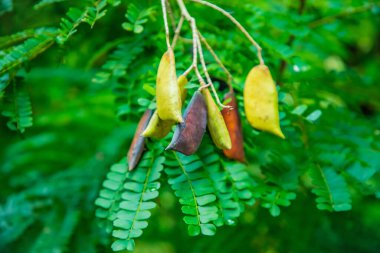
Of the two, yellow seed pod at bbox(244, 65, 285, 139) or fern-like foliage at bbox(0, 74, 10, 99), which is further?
fern-like foliage at bbox(0, 74, 10, 99)

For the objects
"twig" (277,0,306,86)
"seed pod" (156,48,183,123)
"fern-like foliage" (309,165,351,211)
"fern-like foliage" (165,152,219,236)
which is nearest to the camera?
"seed pod" (156,48,183,123)

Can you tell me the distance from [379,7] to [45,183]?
119 centimetres

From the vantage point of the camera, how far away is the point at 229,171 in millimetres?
926

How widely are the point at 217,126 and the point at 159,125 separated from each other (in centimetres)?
10

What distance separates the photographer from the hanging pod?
767mm

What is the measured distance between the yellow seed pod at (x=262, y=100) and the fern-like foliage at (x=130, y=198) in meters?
0.20

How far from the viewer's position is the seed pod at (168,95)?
0.71 meters

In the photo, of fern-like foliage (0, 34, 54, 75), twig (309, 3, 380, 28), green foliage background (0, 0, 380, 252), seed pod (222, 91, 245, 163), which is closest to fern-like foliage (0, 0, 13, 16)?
green foliage background (0, 0, 380, 252)

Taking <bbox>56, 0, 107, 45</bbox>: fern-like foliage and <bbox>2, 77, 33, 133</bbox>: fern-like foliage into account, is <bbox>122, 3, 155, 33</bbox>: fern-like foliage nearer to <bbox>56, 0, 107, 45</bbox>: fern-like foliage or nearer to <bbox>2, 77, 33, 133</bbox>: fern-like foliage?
<bbox>56, 0, 107, 45</bbox>: fern-like foliage

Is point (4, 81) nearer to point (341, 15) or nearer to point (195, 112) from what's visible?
point (195, 112)

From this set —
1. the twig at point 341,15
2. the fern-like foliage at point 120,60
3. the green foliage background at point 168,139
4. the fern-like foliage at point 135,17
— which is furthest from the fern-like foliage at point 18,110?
the twig at point 341,15

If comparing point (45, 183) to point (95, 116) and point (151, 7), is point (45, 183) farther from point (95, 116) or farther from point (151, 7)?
point (151, 7)

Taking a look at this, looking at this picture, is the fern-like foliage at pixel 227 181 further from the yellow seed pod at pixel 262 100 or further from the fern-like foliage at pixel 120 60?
the fern-like foliage at pixel 120 60

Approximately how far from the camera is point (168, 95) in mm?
712
